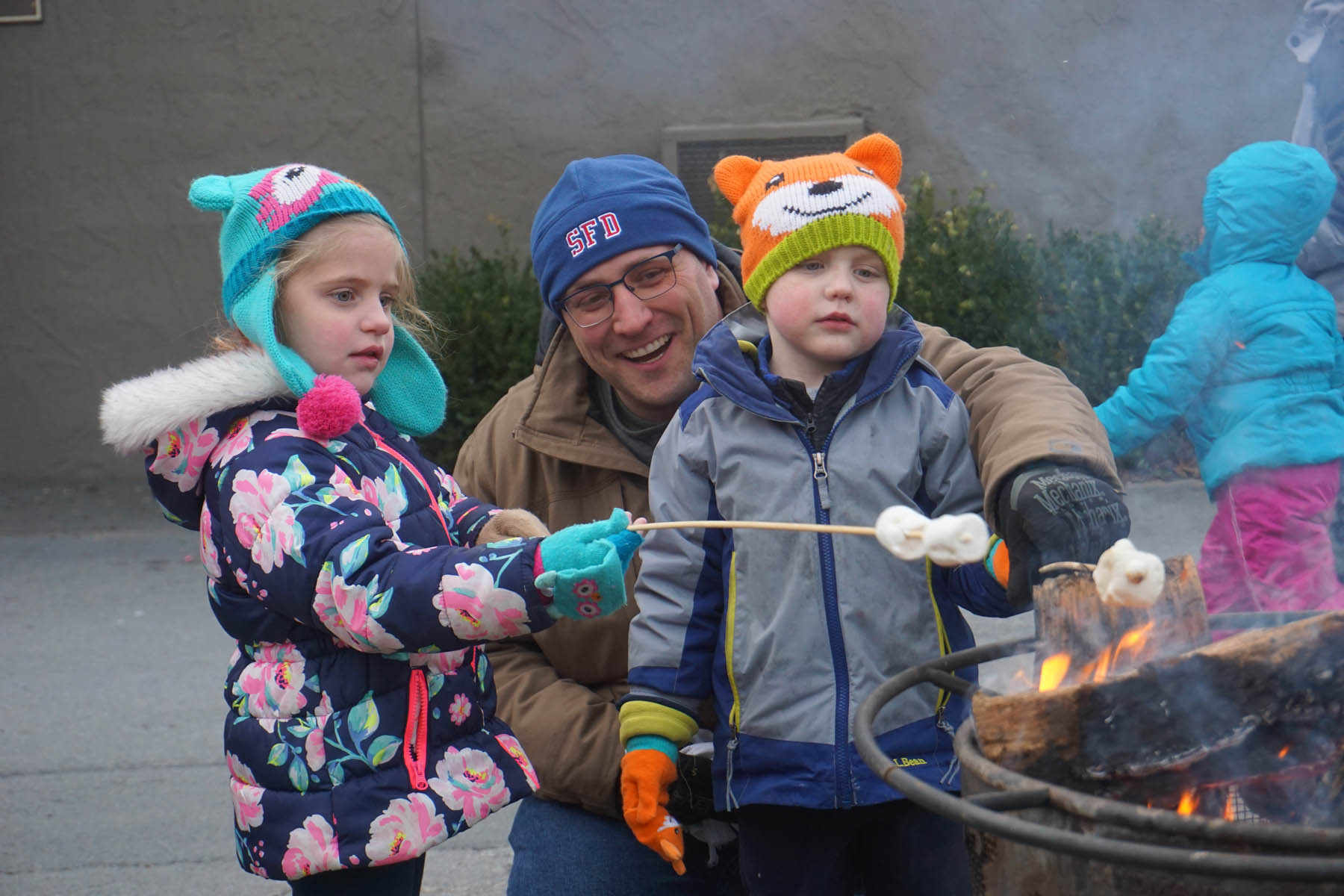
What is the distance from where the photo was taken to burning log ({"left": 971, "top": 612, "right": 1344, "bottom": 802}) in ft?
4.77

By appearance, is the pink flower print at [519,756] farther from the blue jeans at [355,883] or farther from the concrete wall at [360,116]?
the concrete wall at [360,116]

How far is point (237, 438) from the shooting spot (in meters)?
2.05

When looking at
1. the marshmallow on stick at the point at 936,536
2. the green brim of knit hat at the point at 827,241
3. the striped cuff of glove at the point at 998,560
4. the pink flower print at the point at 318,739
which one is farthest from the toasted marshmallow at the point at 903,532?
the pink flower print at the point at 318,739

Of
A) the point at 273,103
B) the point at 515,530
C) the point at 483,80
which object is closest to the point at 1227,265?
the point at 515,530


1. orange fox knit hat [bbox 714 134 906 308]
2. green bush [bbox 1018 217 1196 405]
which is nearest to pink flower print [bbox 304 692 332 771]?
orange fox knit hat [bbox 714 134 906 308]

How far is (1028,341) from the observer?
568 centimetres

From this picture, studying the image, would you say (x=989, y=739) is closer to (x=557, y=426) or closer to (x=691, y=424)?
(x=691, y=424)

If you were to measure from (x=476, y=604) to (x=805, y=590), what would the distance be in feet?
1.84

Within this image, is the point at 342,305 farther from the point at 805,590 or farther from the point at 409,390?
the point at 805,590

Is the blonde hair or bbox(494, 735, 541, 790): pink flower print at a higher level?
the blonde hair

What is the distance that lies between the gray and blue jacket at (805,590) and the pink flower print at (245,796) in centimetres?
58

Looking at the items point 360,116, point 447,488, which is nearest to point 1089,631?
point 447,488

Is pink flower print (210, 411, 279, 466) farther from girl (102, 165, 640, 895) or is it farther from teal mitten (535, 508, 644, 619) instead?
teal mitten (535, 508, 644, 619)

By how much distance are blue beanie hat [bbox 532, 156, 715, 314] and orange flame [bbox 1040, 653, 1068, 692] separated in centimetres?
121
